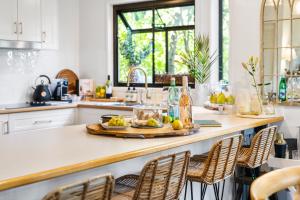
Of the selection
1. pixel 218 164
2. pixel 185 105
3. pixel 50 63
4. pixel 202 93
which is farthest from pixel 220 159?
pixel 50 63

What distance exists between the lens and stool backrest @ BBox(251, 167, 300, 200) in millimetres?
1255

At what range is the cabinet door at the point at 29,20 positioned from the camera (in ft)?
15.4

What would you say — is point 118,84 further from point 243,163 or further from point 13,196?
point 13,196

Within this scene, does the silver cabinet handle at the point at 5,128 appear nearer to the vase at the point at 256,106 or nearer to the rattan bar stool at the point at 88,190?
the vase at the point at 256,106

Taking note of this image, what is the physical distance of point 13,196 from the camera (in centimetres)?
174

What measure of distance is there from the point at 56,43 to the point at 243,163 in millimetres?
3062

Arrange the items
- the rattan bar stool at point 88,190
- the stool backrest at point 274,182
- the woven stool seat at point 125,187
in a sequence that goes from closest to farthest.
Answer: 1. the stool backrest at point 274,182
2. the rattan bar stool at point 88,190
3. the woven stool seat at point 125,187

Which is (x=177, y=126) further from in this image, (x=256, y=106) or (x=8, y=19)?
(x=8, y=19)

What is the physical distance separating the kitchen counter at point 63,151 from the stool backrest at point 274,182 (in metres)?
0.74

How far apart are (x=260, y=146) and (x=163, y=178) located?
1202mm

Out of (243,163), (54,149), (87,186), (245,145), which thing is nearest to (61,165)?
(87,186)

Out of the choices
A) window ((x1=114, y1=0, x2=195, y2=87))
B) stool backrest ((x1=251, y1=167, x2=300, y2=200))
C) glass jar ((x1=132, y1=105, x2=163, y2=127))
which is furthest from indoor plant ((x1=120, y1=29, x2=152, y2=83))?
stool backrest ((x1=251, y1=167, x2=300, y2=200))

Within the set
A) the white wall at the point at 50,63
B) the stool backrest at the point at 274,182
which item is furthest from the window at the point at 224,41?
the stool backrest at the point at 274,182

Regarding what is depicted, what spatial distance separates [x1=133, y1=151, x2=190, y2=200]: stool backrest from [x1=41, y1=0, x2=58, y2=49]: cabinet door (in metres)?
3.33
